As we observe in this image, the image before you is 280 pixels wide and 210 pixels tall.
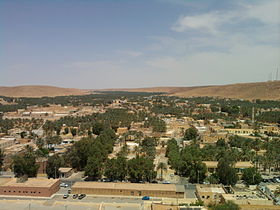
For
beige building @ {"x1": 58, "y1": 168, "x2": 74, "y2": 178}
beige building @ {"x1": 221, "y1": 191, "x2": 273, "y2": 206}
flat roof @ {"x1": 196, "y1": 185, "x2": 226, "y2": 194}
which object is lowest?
beige building @ {"x1": 58, "y1": 168, "x2": 74, "y2": 178}

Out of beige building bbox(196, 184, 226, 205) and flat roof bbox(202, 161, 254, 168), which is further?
flat roof bbox(202, 161, 254, 168)

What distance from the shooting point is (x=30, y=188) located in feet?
107

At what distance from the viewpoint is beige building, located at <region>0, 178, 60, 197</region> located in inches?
1268

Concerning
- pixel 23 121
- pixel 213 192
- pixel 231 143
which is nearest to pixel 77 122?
pixel 23 121

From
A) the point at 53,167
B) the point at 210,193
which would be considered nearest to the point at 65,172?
the point at 53,167

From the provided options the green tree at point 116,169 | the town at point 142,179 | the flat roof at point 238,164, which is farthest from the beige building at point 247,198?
the green tree at point 116,169

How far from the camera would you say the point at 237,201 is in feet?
88.5

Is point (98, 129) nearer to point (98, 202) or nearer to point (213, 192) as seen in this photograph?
point (98, 202)

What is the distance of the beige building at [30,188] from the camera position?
32219 millimetres

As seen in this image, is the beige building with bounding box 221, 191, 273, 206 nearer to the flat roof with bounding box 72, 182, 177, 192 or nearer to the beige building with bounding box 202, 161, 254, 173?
the flat roof with bounding box 72, 182, 177, 192

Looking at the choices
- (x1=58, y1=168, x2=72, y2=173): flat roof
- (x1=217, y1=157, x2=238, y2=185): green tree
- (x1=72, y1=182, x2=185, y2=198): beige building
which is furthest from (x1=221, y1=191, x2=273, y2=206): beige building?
(x1=58, y1=168, x2=72, y2=173): flat roof

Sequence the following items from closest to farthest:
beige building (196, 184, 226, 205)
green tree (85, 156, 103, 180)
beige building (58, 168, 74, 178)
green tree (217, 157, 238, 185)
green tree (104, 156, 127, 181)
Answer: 1. beige building (196, 184, 226, 205)
2. green tree (217, 157, 238, 185)
3. green tree (104, 156, 127, 181)
4. green tree (85, 156, 103, 180)
5. beige building (58, 168, 74, 178)

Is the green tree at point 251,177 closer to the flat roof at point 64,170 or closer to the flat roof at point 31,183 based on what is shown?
the flat roof at point 31,183

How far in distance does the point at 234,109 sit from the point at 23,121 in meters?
80.4
